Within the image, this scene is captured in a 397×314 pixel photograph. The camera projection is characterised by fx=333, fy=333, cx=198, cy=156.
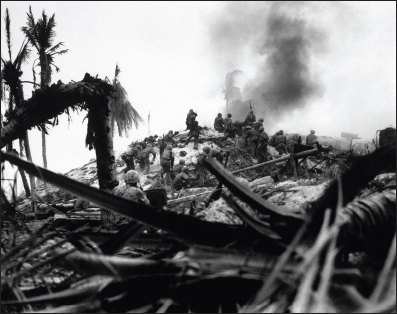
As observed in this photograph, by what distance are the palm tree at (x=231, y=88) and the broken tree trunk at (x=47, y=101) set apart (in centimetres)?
4497

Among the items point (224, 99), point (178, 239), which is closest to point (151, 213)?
point (178, 239)

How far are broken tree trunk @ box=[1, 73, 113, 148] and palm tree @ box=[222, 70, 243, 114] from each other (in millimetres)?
44969

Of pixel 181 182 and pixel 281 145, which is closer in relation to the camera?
pixel 181 182

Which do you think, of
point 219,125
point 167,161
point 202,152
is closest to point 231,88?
point 219,125

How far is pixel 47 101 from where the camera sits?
6.41 m

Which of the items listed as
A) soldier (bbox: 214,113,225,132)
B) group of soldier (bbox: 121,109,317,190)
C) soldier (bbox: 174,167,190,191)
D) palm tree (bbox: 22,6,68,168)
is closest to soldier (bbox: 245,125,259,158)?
group of soldier (bbox: 121,109,317,190)

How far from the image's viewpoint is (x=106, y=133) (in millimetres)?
6719

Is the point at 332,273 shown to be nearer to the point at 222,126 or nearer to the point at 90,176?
the point at 90,176

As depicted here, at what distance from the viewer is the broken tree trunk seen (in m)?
Answer: 6.31

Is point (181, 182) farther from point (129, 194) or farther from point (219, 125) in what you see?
point (219, 125)

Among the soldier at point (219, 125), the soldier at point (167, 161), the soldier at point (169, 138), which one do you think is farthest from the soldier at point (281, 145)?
the soldier at point (169, 138)

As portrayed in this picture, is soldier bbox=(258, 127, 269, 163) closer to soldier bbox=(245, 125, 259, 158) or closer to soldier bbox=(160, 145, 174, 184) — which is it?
soldier bbox=(245, 125, 259, 158)

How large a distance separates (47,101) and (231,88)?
46.3m

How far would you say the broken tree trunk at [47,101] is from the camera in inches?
249
